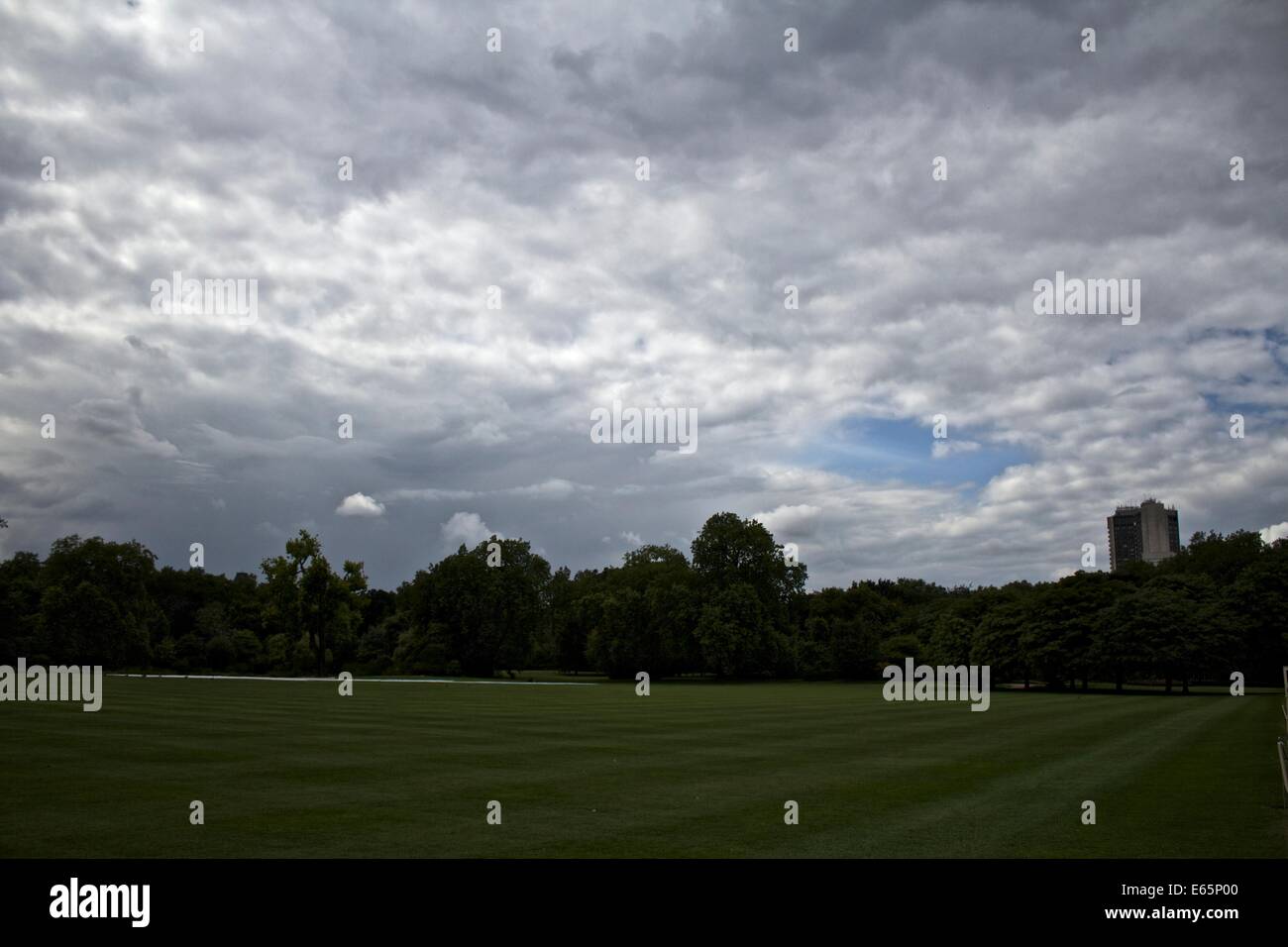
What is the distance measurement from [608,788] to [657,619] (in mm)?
85767

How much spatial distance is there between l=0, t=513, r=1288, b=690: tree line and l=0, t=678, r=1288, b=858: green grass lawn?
4759 centimetres

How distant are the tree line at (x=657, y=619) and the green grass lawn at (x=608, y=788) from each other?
156 feet

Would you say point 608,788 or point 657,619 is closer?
point 608,788

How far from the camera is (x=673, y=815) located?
13922 millimetres

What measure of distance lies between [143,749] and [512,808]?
10963mm

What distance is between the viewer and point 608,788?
16297 millimetres

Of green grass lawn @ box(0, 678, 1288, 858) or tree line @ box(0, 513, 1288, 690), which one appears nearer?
green grass lawn @ box(0, 678, 1288, 858)

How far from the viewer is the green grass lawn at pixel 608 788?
12.0 metres

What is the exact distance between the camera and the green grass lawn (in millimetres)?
12023

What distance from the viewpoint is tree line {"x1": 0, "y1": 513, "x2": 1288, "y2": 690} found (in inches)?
2965

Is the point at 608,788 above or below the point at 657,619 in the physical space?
above

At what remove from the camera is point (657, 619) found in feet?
→ 332
